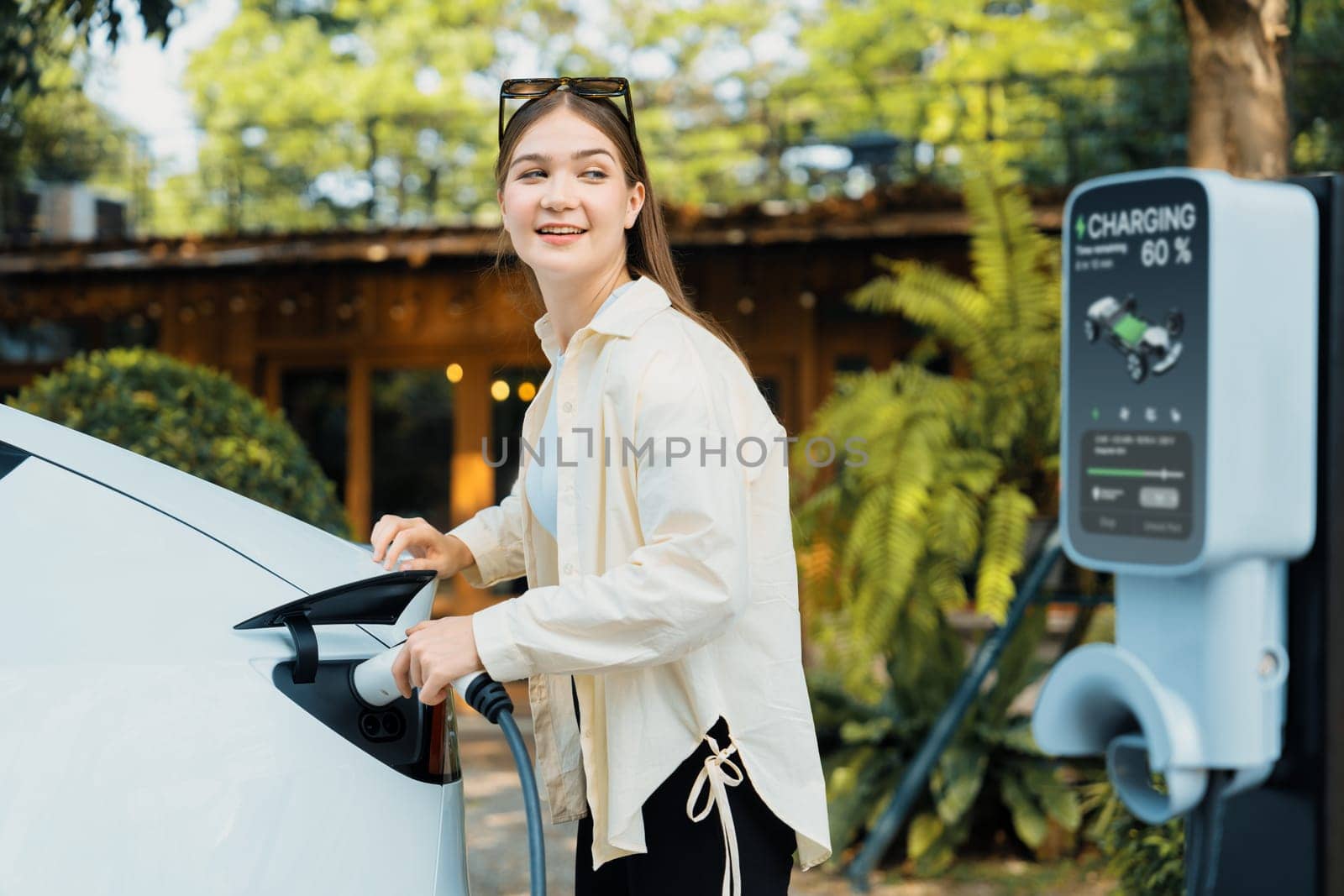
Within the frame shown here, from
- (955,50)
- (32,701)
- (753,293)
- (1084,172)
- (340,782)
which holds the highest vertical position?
(955,50)

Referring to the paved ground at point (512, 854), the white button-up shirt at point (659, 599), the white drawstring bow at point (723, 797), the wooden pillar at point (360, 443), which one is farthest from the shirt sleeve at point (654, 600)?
the wooden pillar at point (360, 443)

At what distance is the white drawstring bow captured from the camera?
5.46 ft

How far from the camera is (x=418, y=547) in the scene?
203 cm

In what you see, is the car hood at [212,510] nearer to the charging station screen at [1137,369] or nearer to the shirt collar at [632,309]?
the shirt collar at [632,309]

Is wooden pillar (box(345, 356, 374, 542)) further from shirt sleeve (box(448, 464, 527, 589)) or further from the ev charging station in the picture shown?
the ev charging station

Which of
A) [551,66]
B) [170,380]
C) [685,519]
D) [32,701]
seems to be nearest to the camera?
[32,701]

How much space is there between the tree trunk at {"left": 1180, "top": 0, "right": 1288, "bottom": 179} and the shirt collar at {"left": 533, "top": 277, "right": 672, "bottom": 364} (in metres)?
2.72

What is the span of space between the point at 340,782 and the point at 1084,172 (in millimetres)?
8029

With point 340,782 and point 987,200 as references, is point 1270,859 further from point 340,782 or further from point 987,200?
point 987,200

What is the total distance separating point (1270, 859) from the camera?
130cm

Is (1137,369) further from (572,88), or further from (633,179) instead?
(572,88)

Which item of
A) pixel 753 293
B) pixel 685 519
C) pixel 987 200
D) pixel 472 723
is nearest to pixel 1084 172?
pixel 753 293

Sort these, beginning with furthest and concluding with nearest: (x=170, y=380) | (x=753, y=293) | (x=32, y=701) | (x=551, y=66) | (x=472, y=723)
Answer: (x=551, y=66) < (x=753, y=293) < (x=472, y=723) < (x=170, y=380) < (x=32, y=701)

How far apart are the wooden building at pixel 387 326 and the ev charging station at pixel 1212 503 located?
6417 millimetres
